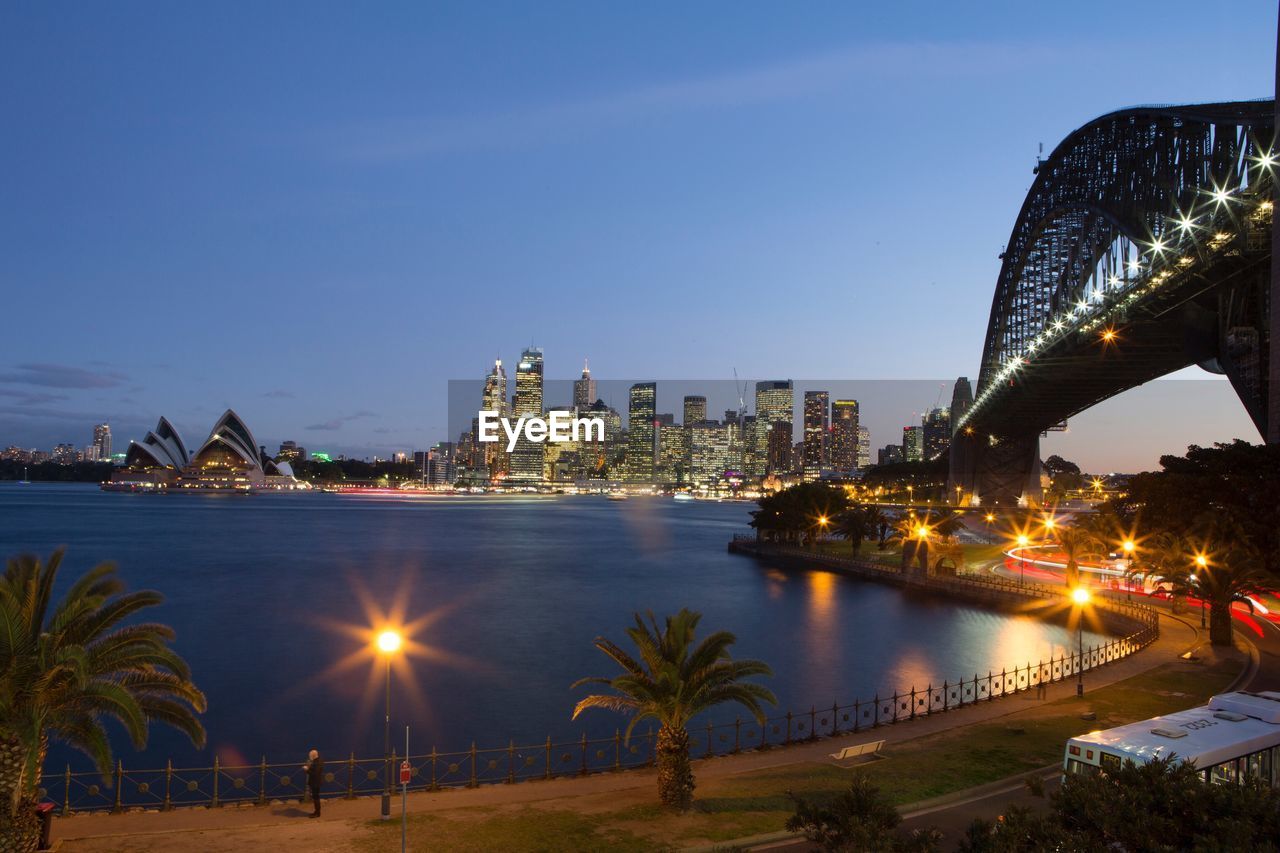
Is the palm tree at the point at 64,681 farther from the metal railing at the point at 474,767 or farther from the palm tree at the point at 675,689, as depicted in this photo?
the palm tree at the point at 675,689

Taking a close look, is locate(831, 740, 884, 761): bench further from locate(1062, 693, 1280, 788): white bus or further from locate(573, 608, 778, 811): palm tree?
locate(1062, 693, 1280, 788): white bus

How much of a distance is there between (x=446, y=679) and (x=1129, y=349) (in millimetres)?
A: 53906

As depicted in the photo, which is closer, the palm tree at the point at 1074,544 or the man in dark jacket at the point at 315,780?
the man in dark jacket at the point at 315,780

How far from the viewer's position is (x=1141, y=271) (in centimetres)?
5478

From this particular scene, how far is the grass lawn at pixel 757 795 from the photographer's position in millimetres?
14430

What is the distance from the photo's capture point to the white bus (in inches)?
522

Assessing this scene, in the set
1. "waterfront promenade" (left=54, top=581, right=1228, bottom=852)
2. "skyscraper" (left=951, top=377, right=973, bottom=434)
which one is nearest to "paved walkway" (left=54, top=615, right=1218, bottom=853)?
"waterfront promenade" (left=54, top=581, right=1228, bottom=852)

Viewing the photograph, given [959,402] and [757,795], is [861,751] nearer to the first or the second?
[757,795]

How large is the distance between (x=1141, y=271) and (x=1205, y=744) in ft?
161

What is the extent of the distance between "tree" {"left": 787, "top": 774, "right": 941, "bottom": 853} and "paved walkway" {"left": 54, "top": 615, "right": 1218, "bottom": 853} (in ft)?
20.6

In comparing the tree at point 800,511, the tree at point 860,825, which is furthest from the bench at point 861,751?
the tree at point 800,511

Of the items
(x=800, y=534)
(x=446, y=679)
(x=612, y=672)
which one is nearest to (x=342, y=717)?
(x=446, y=679)

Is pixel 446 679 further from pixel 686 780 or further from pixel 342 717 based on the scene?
pixel 686 780

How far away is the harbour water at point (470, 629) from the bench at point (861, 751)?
40.7 feet
